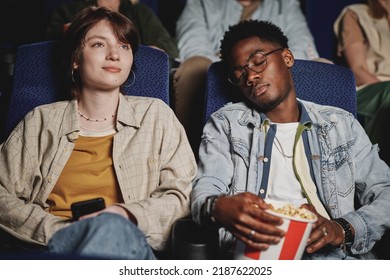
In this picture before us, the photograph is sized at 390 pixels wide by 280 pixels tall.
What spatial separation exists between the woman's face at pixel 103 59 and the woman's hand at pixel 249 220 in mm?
530

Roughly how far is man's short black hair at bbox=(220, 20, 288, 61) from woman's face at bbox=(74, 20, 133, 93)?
35 centimetres

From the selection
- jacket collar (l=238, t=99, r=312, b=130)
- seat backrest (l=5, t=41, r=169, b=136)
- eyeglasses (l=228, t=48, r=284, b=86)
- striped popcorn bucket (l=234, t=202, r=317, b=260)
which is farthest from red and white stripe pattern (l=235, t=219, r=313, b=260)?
seat backrest (l=5, t=41, r=169, b=136)

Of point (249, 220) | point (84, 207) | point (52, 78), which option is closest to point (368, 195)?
point (249, 220)

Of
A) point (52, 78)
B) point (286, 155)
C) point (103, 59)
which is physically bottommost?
point (286, 155)

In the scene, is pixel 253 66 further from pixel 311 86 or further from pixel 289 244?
pixel 289 244

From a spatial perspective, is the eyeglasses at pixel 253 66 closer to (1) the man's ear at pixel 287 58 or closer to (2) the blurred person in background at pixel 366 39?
(1) the man's ear at pixel 287 58

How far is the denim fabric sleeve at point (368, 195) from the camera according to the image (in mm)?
1339

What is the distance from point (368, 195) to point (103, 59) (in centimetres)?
92

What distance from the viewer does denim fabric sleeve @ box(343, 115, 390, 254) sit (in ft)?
4.39

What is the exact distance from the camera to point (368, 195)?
1.45 meters

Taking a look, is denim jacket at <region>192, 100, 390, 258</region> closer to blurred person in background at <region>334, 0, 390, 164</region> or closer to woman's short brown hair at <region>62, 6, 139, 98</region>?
woman's short brown hair at <region>62, 6, 139, 98</region>
